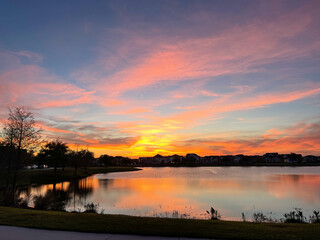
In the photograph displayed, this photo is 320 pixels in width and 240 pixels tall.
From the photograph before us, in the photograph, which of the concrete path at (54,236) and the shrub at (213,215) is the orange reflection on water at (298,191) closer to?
the shrub at (213,215)

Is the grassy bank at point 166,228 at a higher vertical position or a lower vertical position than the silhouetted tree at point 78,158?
lower

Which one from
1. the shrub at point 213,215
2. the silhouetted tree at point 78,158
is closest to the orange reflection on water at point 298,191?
the shrub at point 213,215

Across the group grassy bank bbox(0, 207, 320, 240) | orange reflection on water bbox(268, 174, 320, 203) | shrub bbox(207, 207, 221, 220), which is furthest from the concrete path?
orange reflection on water bbox(268, 174, 320, 203)

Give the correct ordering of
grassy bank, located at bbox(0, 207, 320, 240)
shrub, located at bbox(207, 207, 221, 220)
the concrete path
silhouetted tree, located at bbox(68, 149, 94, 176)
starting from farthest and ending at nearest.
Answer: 1. silhouetted tree, located at bbox(68, 149, 94, 176)
2. shrub, located at bbox(207, 207, 221, 220)
3. grassy bank, located at bbox(0, 207, 320, 240)
4. the concrete path

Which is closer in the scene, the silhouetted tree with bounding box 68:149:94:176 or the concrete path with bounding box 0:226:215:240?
the concrete path with bounding box 0:226:215:240

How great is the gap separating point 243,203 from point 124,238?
20147 mm

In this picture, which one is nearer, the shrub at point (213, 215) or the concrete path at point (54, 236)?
the concrete path at point (54, 236)

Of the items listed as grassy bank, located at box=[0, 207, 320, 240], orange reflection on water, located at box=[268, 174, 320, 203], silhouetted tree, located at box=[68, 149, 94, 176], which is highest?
silhouetted tree, located at box=[68, 149, 94, 176]

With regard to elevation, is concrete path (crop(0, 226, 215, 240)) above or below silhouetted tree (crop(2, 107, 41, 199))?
below

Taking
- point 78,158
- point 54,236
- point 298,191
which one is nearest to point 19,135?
point 54,236

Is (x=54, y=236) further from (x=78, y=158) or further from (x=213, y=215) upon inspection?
(x=78, y=158)

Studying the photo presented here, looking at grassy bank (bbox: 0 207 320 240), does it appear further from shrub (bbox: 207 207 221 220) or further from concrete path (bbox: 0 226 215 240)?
shrub (bbox: 207 207 221 220)

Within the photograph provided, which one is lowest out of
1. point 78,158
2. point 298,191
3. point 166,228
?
point 298,191

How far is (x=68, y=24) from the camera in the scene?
68.6 ft
